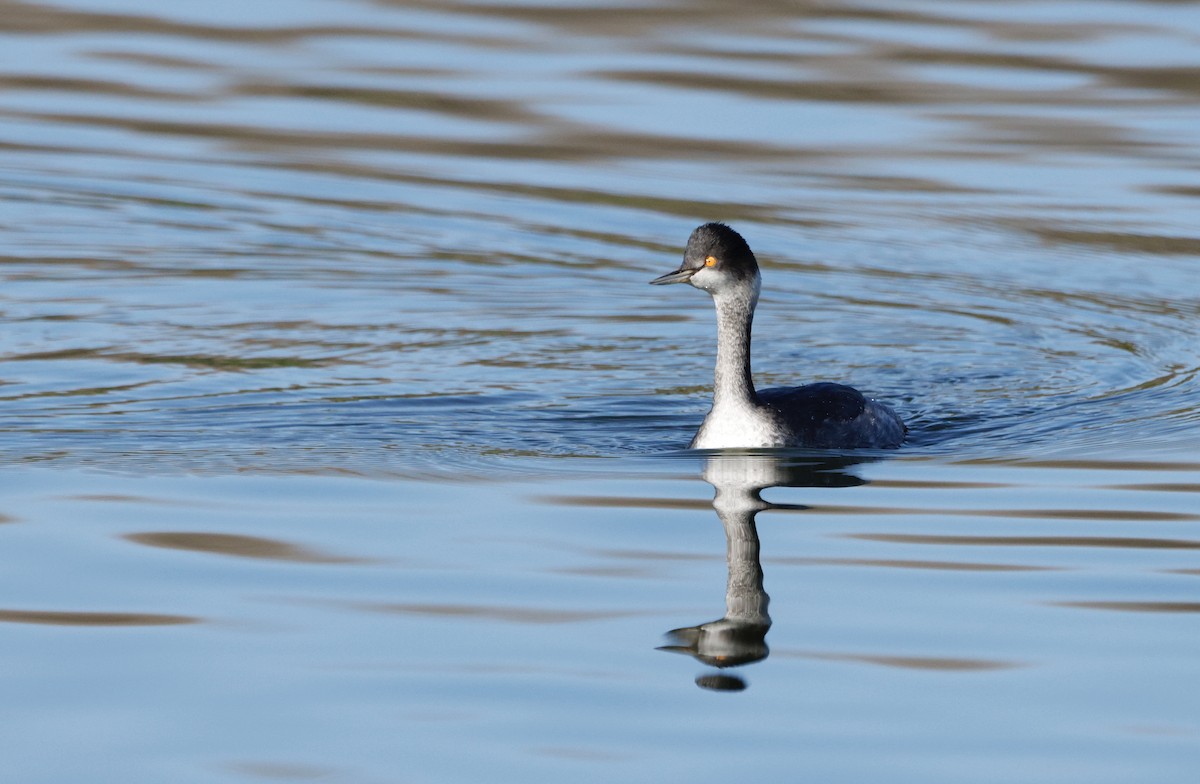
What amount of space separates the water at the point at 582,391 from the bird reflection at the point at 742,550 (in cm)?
3

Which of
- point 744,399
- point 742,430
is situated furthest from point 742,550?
point 744,399

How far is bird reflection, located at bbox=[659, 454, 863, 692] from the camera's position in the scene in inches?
287

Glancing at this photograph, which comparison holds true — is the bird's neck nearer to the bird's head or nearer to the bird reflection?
the bird's head

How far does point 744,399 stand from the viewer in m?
10.9

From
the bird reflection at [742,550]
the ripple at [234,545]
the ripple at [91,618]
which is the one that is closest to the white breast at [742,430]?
the bird reflection at [742,550]

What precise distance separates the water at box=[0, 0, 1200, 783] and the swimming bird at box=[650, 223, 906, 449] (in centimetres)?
25

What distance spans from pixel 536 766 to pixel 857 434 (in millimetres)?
5056

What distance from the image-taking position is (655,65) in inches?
890

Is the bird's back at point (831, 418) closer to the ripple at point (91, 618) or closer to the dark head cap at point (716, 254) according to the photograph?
the dark head cap at point (716, 254)

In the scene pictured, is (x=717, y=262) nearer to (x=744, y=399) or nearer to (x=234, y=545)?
(x=744, y=399)

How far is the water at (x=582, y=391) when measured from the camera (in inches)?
265

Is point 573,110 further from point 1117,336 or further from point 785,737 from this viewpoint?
point 785,737

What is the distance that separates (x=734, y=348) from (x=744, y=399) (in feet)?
0.95

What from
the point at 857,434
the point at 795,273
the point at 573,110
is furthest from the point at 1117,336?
the point at 573,110
